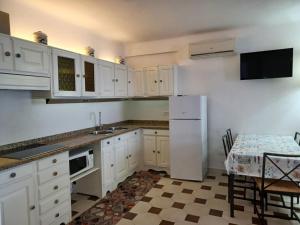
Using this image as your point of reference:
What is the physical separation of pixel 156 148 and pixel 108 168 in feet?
3.83

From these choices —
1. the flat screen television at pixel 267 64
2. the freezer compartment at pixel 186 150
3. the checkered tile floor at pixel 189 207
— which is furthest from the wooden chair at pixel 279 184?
the flat screen television at pixel 267 64

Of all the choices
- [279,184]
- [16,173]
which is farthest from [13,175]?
[279,184]

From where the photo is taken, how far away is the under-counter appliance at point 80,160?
8.50ft

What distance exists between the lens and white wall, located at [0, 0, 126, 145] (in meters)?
2.34

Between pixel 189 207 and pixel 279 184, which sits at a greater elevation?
pixel 279 184

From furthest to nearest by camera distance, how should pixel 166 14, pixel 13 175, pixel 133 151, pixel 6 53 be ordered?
pixel 133 151 < pixel 166 14 < pixel 6 53 < pixel 13 175

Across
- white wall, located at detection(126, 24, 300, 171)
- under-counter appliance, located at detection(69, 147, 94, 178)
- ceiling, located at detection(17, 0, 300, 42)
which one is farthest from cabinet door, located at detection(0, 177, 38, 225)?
white wall, located at detection(126, 24, 300, 171)

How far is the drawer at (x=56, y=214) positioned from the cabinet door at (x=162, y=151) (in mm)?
1949

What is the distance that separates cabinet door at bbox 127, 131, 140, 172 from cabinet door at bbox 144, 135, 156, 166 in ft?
0.53

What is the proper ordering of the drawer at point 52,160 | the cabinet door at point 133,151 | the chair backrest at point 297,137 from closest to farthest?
the drawer at point 52,160 → the chair backrest at point 297,137 → the cabinet door at point 133,151

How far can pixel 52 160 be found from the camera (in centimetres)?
220

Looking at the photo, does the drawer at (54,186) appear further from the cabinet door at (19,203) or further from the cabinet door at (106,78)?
the cabinet door at (106,78)

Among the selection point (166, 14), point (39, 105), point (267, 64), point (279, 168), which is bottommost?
point (279, 168)

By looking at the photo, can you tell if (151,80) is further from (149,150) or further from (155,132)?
(149,150)
